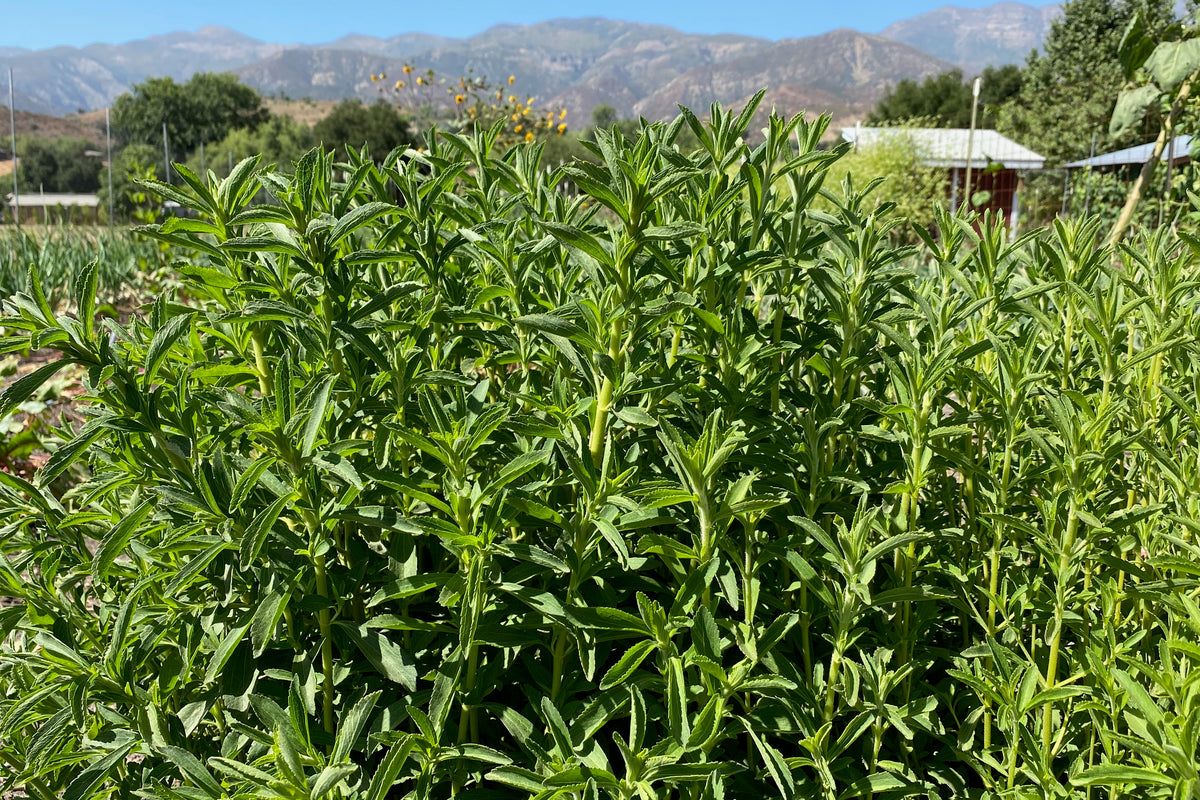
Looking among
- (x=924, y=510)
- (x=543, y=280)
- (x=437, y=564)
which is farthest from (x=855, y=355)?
(x=437, y=564)

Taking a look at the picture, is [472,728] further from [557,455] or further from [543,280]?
[543,280]

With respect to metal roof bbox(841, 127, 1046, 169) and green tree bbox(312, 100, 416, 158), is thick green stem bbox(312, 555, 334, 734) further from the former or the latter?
green tree bbox(312, 100, 416, 158)

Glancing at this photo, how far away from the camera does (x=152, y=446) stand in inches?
40.7

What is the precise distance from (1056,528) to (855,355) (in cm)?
48

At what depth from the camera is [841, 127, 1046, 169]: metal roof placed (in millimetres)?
19156

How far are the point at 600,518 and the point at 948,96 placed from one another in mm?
59542

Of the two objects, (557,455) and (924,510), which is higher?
(557,455)

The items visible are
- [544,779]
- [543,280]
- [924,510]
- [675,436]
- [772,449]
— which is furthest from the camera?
[924,510]

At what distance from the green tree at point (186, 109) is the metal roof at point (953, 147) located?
6677 centimetres

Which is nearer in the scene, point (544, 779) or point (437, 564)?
point (544, 779)

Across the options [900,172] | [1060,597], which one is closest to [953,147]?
[900,172]

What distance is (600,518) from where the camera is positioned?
0.95 meters

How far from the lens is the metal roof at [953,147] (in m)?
19.2

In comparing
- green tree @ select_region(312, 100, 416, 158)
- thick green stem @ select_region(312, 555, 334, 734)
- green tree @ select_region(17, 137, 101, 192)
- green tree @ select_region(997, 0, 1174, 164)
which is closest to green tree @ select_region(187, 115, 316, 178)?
green tree @ select_region(312, 100, 416, 158)
